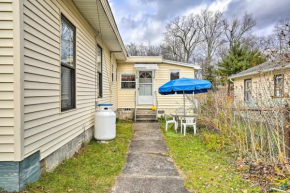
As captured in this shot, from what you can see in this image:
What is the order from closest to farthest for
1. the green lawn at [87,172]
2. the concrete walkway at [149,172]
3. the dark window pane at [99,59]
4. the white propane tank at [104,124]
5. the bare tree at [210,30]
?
the green lawn at [87,172] → the concrete walkway at [149,172] → the white propane tank at [104,124] → the dark window pane at [99,59] → the bare tree at [210,30]

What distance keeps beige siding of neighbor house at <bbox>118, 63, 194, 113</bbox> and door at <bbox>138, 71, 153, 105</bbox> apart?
0.97 feet

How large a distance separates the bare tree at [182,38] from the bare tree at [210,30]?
967 mm

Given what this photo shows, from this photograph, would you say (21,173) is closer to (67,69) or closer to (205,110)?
(67,69)

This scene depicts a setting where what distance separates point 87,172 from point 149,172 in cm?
111

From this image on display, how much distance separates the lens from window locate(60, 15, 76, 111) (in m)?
3.58

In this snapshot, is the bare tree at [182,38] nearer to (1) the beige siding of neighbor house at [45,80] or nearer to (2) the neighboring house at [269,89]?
(2) the neighboring house at [269,89]

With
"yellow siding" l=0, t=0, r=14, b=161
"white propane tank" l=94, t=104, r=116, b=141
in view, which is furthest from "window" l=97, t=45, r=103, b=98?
"yellow siding" l=0, t=0, r=14, b=161

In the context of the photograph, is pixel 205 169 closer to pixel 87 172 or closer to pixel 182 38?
pixel 87 172

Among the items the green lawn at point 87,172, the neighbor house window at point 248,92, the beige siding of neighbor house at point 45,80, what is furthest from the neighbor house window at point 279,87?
the beige siding of neighbor house at point 45,80

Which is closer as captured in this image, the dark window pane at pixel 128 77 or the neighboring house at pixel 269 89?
the neighboring house at pixel 269 89

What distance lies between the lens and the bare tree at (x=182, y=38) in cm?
2603

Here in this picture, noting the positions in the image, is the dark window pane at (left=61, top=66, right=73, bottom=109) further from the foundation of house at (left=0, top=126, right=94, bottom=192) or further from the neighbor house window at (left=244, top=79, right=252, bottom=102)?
the neighbor house window at (left=244, top=79, right=252, bottom=102)

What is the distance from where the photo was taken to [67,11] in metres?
3.71

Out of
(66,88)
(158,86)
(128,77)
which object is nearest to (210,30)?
(158,86)
